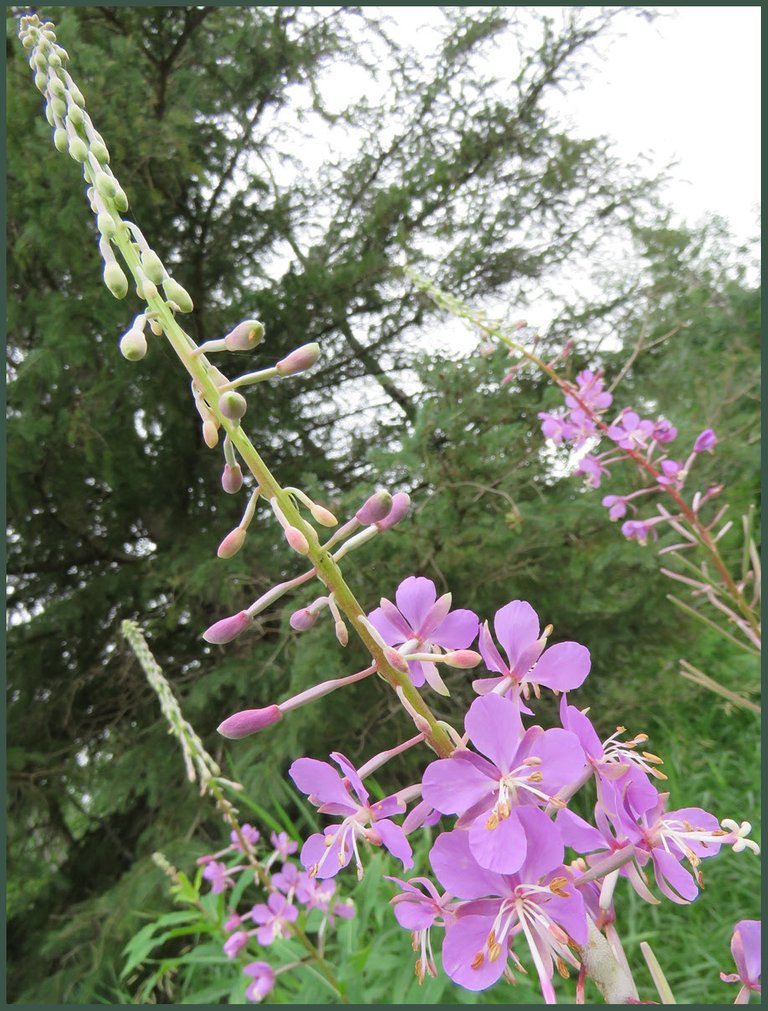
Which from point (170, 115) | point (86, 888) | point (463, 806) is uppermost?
point (170, 115)

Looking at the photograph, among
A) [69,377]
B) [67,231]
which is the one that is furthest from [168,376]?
[67,231]

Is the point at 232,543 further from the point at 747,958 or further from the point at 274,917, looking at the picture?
the point at 274,917

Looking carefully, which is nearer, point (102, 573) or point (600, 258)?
point (102, 573)

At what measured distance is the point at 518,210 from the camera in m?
5.34

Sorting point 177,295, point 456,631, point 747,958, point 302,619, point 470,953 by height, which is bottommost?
point 747,958

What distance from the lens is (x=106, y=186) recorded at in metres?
0.81

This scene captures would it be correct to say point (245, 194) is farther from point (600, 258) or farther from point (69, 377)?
point (600, 258)

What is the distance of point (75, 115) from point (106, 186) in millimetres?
141

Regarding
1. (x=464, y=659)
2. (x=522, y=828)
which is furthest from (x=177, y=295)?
(x=522, y=828)

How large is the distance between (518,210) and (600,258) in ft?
Result: 2.43

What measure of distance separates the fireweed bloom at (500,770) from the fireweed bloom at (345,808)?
0.08 metres

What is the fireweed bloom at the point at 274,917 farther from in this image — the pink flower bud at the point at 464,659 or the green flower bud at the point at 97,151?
the green flower bud at the point at 97,151

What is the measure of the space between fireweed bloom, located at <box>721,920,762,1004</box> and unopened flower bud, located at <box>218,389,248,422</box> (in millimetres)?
654

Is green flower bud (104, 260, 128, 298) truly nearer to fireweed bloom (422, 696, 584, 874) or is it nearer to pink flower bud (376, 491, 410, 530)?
pink flower bud (376, 491, 410, 530)
